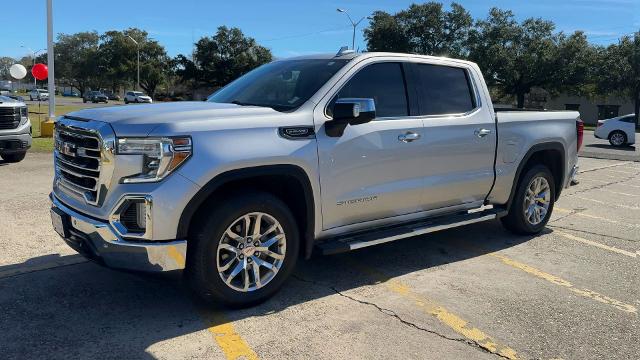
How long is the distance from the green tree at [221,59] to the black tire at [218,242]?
253 ft

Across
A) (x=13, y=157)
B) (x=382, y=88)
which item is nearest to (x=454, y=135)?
(x=382, y=88)

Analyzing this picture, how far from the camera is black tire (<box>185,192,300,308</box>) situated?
3611mm

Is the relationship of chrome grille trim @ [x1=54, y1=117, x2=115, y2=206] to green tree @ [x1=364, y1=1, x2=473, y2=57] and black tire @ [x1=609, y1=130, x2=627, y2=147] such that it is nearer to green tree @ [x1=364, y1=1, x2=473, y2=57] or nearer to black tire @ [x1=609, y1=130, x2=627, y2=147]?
black tire @ [x1=609, y1=130, x2=627, y2=147]

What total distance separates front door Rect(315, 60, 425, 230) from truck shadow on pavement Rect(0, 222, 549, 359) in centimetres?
66

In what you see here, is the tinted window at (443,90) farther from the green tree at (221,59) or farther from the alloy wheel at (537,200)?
the green tree at (221,59)

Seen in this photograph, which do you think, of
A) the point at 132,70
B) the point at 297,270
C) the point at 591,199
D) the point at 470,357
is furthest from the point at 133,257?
the point at 132,70

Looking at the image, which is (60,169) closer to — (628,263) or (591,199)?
(628,263)

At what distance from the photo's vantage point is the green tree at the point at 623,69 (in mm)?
48050

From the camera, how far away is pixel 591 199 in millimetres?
9039

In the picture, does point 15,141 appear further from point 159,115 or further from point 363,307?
point 363,307

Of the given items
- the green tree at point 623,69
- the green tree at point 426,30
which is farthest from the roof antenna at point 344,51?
the green tree at point 426,30

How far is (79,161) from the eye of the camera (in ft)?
12.5

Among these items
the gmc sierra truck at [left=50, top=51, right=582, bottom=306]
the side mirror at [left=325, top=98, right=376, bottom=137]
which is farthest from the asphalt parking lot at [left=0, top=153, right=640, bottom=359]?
the side mirror at [left=325, top=98, right=376, bottom=137]

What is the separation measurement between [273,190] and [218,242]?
71 cm
